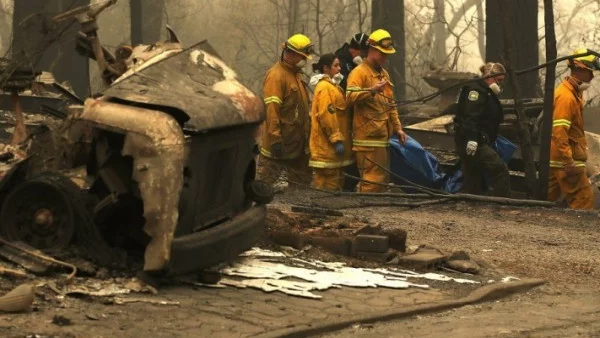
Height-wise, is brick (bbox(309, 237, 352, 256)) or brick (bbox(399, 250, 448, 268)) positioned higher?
brick (bbox(309, 237, 352, 256))

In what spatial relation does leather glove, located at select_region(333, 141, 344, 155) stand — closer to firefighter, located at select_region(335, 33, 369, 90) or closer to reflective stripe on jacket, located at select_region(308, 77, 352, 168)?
reflective stripe on jacket, located at select_region(308, 77, 352, 168)

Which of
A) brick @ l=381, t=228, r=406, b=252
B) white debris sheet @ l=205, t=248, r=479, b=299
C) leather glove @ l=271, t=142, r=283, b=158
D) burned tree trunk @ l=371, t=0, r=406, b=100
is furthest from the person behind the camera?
burned tree trunk @ l=371, t=0, r=406, b=100

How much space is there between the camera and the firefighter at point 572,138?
16.2m

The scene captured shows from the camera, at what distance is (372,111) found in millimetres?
16391

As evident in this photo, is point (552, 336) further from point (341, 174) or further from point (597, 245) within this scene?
point (341, 174)

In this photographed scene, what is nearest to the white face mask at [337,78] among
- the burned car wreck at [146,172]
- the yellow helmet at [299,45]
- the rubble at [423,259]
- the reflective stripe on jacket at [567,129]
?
the yellow helmet at [299,45]

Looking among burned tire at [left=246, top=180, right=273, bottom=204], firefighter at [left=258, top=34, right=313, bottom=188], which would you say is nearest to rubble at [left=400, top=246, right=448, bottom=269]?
burned tire at [left=246, top=180, right=273, bottom=204]

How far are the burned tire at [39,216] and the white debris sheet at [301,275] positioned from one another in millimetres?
1088

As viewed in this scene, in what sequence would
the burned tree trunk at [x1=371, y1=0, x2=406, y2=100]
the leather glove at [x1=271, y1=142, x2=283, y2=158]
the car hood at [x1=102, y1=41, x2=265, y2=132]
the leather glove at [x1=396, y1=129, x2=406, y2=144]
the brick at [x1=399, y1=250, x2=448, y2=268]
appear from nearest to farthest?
the car hood at [x1=102, y1=41, x2=265, y2=132] < the brick at [x1=399, y1=250, x2=448, y2=268] < the leather glove at [x1=271, y1=142, x2=283, y2=158] < the leather glove at [x1=396, y1=129, x2=406, y2=144] < the burned tree trunk at [x1=371, y1=0, x2=406, y2=100]

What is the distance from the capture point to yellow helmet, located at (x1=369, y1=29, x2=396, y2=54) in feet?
52.7

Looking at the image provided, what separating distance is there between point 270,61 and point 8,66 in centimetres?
3706

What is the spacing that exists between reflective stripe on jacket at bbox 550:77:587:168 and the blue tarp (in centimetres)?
98

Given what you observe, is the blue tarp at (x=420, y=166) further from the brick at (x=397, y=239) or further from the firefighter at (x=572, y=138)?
the brick at (x=397, y=239)

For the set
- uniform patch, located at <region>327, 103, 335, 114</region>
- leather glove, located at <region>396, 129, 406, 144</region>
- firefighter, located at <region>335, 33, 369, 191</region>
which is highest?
firefighter, located at <region>335, 33, 369, 191</region>
